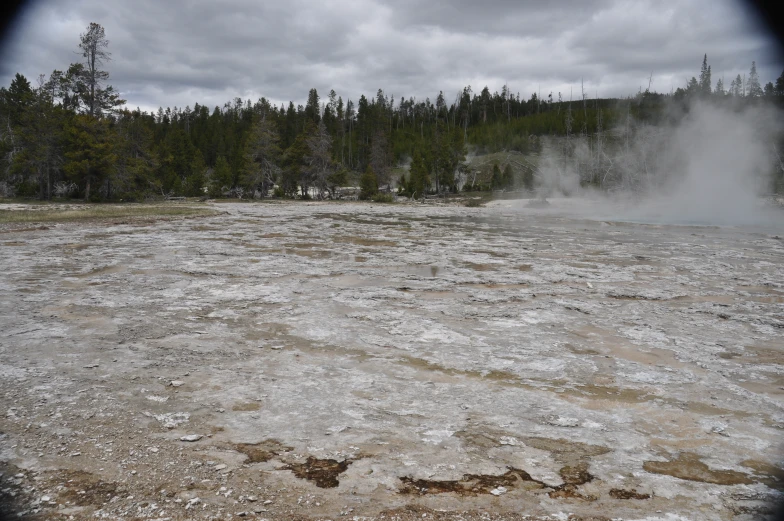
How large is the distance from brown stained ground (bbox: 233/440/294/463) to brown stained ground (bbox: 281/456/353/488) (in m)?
0.20

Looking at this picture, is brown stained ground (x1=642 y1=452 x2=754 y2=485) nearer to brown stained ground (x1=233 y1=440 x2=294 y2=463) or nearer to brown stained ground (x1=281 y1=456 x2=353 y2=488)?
brown stained ground (x1=281 y1=456 x2=353 y2=488)

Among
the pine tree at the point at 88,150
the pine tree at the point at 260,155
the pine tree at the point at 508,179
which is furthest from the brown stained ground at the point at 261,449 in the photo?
the pine tree at the point at 508,179

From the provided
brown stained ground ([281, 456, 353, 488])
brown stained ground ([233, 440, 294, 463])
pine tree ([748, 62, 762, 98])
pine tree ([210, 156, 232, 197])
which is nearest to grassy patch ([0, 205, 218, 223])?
brown stained ground ([233, 440, 294, 463])

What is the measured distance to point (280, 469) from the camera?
3.19 metres

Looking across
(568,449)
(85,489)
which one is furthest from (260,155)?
(568,449)

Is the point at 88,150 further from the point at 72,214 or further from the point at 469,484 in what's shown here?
the point at 469,484

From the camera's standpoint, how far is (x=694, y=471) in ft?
10.8

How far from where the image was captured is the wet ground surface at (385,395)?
116 inches

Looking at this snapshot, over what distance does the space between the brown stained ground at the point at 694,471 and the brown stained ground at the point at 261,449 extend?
8.26 ft

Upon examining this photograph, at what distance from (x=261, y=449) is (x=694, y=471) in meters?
2.96

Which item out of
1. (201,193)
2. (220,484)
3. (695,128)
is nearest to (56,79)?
(201,193)

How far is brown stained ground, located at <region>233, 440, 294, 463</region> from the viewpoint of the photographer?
10.9 ft

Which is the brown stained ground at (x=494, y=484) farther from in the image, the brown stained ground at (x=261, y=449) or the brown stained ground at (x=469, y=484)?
the brown stained ground at (x=261, y=449)

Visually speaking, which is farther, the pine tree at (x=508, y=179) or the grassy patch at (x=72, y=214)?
the pine tree at (x=508, y=179)
